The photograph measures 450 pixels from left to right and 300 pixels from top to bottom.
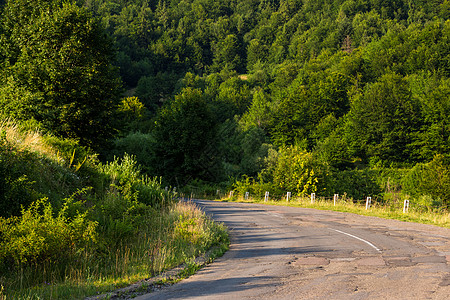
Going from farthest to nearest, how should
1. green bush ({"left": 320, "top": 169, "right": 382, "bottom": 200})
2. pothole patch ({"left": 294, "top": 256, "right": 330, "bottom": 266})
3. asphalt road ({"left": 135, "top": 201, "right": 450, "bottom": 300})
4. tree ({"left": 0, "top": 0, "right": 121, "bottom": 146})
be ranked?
green bush ({"left": 320, "top": 169, "right": 382, "bottom": 200}), tree ({"left": 0, "top": 0, "right": 121, "bottom": 146}), pothole patch ({"left": 294, "top": 256, "right": 330, "bottom": 266}), asphalt road ({"left": 135, "top": 201, "right": 450, "bottom": 300})

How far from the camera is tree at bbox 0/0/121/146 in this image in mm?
25078

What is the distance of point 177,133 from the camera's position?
166 feet

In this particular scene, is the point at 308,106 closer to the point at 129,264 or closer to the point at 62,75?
the point at 62,75

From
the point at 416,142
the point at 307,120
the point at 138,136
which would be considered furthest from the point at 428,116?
the point at 138,136

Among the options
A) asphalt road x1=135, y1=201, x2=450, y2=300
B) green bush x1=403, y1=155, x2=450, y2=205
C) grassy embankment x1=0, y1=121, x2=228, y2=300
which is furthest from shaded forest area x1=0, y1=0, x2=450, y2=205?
asphalt road x1=135, y1=201, x2=450, y2=300

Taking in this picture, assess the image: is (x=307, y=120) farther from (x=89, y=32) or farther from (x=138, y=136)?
(x=89, y=32)

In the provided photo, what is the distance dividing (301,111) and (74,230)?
3259 inches

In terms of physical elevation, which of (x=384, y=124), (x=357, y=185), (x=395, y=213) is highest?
(x=384, y=124)

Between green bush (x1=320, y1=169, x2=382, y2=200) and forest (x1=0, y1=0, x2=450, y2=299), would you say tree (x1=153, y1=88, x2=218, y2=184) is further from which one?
green bush (x1=320, y1=169, x2=382, y2=200)

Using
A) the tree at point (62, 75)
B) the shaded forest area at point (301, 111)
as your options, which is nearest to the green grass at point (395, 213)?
the shaded forest area at point (301, 111)

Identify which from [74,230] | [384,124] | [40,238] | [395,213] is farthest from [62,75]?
[384,124]

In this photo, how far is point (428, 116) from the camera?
7106cm

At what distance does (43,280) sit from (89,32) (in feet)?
77.4

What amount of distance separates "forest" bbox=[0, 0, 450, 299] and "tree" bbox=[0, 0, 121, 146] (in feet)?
0.34
